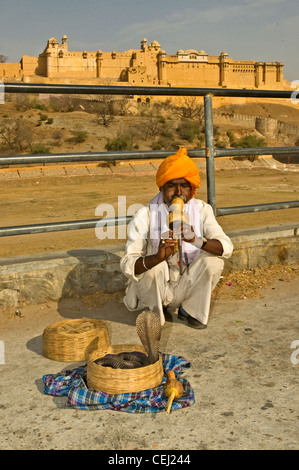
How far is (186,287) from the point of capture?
3230 millimetres

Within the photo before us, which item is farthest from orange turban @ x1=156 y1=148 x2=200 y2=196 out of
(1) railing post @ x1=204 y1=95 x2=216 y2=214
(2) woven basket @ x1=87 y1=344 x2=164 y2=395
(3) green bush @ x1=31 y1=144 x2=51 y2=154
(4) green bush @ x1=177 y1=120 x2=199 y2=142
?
(4) green bush @ x1=177 y1=120 x2=199 y2=142

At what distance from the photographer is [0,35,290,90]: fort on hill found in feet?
195

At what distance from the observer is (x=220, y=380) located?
238 centimetres

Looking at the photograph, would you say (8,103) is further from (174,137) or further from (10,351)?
(10,351)

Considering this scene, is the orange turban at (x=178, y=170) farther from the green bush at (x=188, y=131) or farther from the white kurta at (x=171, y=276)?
the green bush at (x=188, y=131)

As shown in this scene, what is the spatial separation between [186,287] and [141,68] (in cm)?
5896

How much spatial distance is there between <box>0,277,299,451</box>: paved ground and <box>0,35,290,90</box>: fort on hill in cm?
5599

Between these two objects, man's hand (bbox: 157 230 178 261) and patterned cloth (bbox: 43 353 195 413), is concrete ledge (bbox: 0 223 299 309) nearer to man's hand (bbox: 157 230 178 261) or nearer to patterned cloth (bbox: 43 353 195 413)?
man's hand (bbox: 157 230 178 261)

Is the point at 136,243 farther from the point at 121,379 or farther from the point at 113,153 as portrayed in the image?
the point at 121,379

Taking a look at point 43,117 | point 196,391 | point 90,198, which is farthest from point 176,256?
point 43,117

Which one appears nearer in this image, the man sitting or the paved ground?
the paved ground

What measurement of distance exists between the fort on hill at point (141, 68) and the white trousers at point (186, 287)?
5588 cm

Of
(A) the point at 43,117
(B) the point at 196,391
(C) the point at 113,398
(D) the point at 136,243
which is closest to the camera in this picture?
(C) the point at 113,398
